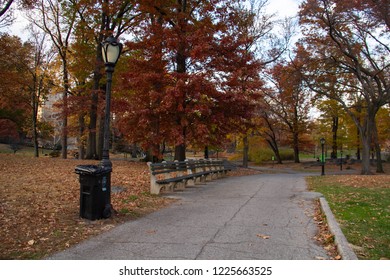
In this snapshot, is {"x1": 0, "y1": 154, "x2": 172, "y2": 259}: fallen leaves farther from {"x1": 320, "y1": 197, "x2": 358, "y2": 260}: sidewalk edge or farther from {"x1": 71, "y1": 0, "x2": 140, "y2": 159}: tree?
{"x1": 71, "y1": 0, "x2": 140, "y2": 159}: tree

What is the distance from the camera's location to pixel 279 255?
4691mm

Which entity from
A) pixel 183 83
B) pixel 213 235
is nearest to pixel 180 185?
pixel 183 83

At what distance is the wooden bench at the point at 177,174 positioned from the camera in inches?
410

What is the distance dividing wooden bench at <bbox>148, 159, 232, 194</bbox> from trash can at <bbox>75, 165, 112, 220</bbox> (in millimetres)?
3329

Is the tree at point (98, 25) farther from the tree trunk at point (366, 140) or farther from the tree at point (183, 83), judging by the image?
the tree trunk at point (366, 140)

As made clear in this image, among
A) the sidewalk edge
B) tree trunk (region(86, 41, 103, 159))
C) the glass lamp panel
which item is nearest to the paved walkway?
the sidewalk edge

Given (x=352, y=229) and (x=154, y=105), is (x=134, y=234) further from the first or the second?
(x=154, y=105)

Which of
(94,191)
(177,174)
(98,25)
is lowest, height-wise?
(177,174)

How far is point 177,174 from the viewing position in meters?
12.2

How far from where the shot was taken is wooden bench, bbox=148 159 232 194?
1041 cm

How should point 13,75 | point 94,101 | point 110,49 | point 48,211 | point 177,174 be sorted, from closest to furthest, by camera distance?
point 48,211
point 110,49
point 177,174
point 94,101
point 13,75

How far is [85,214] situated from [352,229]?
5.06m

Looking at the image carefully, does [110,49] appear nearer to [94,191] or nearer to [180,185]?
[94,191]

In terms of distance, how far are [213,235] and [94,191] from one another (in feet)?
8.31
